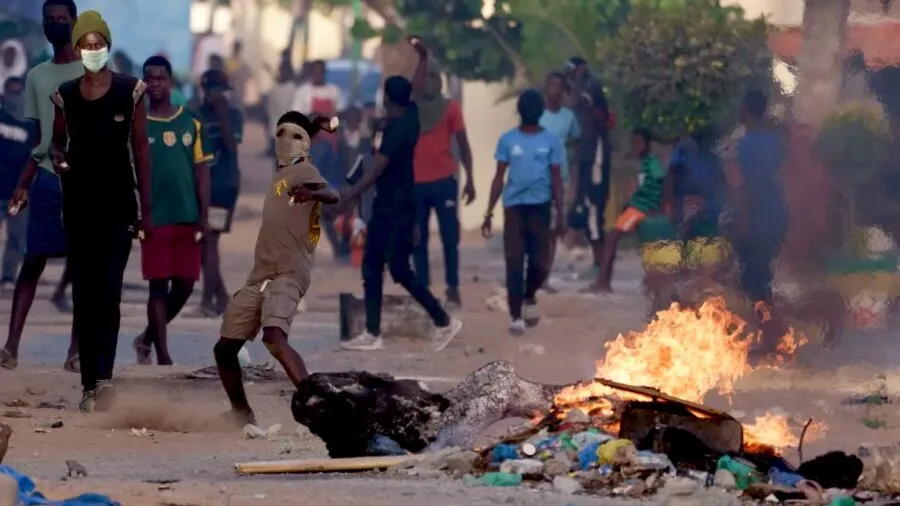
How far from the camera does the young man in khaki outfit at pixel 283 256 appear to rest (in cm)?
989

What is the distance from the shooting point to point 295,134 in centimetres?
1005

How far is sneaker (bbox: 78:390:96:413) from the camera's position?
10.8 metres

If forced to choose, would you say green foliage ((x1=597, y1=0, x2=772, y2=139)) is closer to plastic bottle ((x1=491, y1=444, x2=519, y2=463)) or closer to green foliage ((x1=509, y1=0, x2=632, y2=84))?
green foliage ((x1=509, y1=0, x2=632, y2=84))

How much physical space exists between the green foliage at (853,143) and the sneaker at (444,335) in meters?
2.77

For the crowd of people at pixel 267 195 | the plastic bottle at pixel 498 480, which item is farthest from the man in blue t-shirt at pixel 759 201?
the plastic bottle at pixel 498 480

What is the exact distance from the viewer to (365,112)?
27.2m

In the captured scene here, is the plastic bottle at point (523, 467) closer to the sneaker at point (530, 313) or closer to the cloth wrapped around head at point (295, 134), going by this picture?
the cloth wrapped around head at point (295, 134)

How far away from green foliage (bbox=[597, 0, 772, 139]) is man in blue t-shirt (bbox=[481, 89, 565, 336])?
2232 mm

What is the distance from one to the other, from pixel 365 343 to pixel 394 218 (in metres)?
0.87

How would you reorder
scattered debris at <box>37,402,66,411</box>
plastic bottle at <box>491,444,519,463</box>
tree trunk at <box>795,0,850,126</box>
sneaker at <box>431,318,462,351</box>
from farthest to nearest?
sneaker at <box>431,318,462,351</box>
tree trunk at <box>795,0,850,126</box>
scattered debris at <box>37,402,66,411</box>
plastic bottle at <box>491,444,519,463</box>

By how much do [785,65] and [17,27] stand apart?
13.3 metres

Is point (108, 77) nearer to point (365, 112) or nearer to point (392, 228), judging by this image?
point (392, 228)

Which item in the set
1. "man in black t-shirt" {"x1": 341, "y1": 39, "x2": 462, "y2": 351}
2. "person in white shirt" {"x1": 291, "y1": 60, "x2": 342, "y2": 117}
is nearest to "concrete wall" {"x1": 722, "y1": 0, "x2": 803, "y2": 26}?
"man in black t-shirt" {"x1": 341, "y1": 39, "x2": 462, "y2": 351}

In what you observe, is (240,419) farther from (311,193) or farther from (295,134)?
(295,134)
